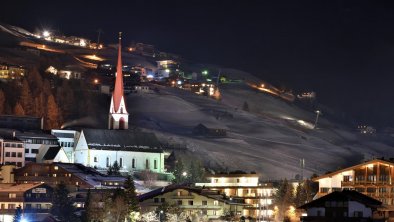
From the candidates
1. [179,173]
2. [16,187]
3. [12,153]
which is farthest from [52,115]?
[16,187]

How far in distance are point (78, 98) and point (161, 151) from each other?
38002 millimetres

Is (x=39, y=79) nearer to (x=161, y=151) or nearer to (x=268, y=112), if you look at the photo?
(x=161, y=151)

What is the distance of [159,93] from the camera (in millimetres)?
166625

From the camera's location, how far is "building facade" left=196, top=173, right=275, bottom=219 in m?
81.4

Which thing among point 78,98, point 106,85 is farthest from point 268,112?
point 78,98

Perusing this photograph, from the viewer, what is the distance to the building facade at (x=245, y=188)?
81.4m

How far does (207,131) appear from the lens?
473ft

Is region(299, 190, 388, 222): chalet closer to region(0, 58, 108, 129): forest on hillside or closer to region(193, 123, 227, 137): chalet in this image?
region(0, 58, 108, 129): forest on hillside

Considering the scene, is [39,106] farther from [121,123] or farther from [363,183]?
[363,183]

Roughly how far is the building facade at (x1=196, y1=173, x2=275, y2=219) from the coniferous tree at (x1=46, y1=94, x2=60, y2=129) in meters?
34.4

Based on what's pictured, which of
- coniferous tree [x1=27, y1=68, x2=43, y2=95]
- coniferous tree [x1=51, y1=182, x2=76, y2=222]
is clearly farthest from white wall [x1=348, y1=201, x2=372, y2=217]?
coniferous tree [x1=27, y1=68, x2=43, y2=95]

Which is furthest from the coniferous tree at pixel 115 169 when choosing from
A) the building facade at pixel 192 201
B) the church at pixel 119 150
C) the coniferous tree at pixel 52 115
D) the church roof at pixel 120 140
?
the building facade at pixel 192 201

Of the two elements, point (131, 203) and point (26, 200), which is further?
point (26, 200)

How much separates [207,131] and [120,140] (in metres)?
39.7
